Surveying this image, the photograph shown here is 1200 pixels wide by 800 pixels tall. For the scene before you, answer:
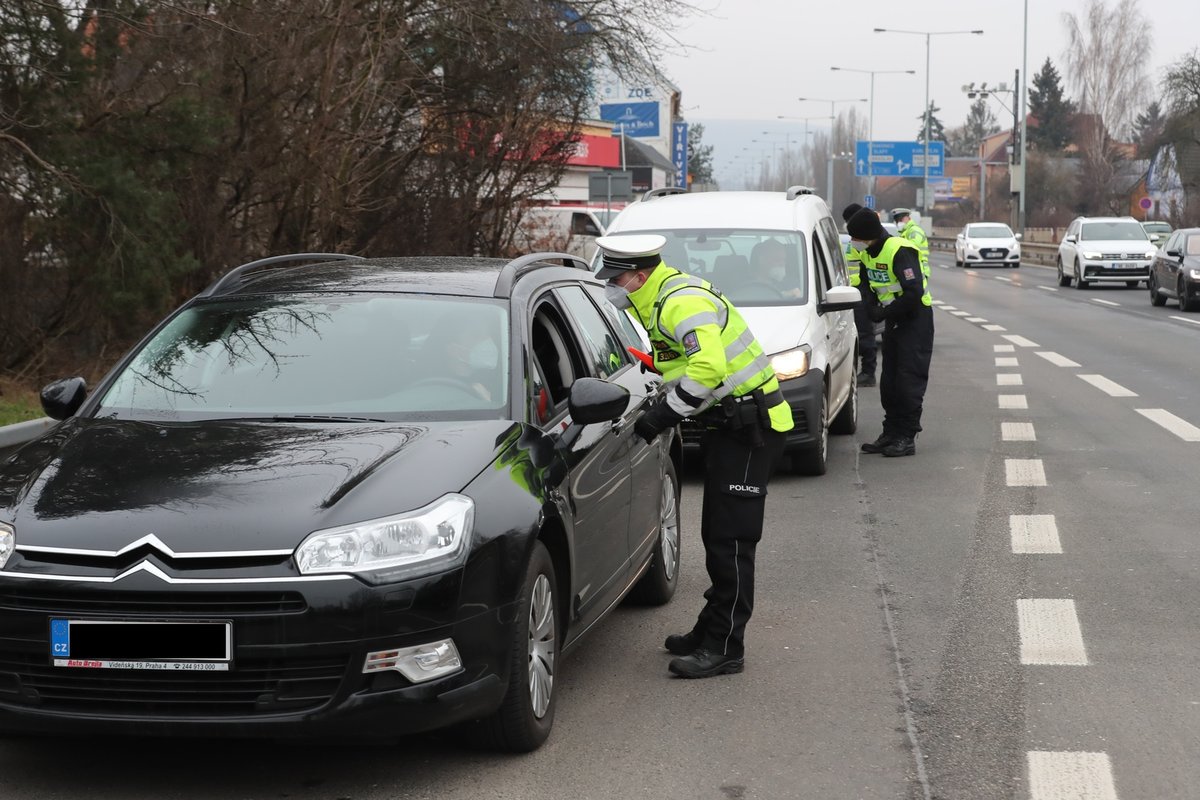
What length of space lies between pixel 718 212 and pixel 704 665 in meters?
6.70

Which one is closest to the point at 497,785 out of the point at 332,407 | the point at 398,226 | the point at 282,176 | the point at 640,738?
the point at 640,738

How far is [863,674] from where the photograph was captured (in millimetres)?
5996

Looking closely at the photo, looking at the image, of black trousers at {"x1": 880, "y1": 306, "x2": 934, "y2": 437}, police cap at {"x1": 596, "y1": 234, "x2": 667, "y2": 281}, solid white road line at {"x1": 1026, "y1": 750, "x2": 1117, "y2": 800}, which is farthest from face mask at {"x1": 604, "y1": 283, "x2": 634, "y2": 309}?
black trousers at {"x1": 880, "y1": 306, "x2": 934, "y2": 437}

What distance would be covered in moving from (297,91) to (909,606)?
35.0ft

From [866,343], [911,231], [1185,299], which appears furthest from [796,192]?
[1185,299]

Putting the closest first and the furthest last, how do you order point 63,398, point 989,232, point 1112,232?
point 63,398 → point 1112,232 → point 989,232

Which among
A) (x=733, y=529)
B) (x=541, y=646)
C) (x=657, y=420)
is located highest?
(x=657, y=420)

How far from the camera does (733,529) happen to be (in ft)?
19.8

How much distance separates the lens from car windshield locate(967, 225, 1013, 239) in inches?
2222

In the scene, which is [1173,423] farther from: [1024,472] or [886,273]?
[886,273]

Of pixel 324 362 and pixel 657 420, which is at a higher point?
pixel 324 362

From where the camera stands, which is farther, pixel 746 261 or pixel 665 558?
pixel 746 261

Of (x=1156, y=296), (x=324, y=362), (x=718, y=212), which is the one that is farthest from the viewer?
(x=1156, y=296)

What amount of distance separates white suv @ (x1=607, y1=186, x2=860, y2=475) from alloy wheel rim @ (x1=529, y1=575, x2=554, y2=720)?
16.7ft
